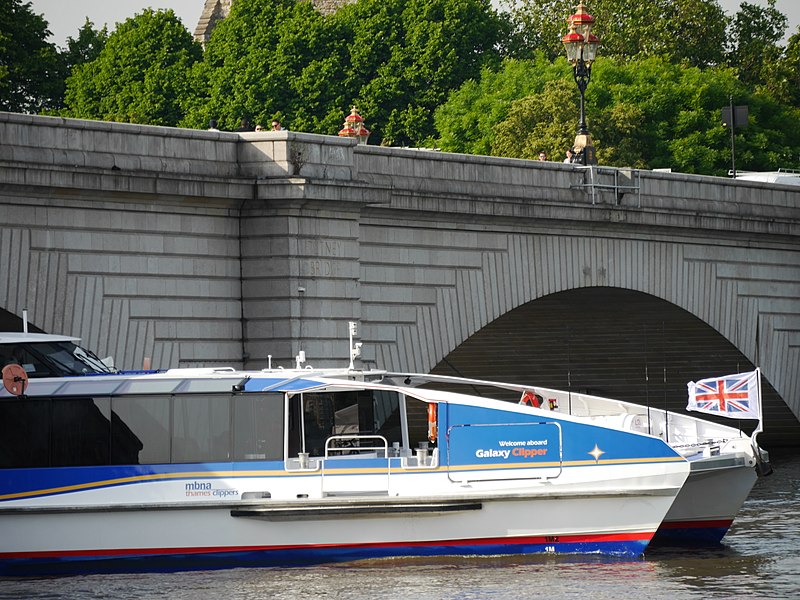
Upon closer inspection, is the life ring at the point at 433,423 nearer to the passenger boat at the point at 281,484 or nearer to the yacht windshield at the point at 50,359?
the passenger boat at the point at 281,484

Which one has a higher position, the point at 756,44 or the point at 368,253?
the point at 756,44

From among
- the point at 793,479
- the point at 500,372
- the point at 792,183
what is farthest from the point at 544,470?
the point at 792,183

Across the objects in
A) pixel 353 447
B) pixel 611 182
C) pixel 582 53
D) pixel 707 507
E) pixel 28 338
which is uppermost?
pixel 582 53

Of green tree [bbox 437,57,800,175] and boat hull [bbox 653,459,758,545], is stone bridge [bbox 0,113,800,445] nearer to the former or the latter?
boat hull [bbox 653,459,758,545]

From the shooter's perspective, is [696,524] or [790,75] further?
[790,75]

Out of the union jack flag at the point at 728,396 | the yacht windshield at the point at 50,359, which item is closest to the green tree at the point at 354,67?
the union jack flag at the point at 728,396

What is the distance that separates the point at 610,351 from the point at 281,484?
2327 centimetres

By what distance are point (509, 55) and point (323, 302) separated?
204ft

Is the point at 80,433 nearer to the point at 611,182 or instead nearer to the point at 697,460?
the point at 697,460

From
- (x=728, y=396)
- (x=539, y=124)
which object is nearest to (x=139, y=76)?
(x=539, y=124)

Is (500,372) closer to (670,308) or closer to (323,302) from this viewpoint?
(670,308)

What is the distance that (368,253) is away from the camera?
35938 mm

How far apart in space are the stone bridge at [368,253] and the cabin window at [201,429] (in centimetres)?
470

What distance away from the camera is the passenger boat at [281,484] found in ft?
87.2
